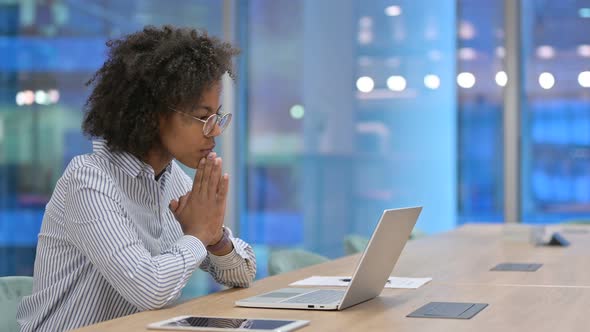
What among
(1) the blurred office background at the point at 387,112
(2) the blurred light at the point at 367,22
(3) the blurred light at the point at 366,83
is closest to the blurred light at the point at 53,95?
(1) the blurred office background at the point at 387,112

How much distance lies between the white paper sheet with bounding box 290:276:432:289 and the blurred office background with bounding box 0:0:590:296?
3851 millimetres

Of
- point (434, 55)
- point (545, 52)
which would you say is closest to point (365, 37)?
point (434, 55)

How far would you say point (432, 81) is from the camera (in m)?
6.96

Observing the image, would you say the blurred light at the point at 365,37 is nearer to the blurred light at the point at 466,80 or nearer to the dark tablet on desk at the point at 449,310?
the blurred light at the point at 466,80

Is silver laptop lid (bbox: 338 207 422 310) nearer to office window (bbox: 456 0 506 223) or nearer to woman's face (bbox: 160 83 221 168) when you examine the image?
woman's face (bbox: 160 83 221 168)

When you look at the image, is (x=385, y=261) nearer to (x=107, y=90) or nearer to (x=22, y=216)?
(x=107, y=90)

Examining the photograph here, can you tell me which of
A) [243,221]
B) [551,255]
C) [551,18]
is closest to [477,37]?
[551,18]

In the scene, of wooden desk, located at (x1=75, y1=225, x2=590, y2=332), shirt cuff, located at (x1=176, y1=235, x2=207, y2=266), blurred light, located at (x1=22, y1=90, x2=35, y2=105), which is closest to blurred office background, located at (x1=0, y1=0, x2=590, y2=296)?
blurred light, located at (x1=22, y1=90, x2=35, y2=105)

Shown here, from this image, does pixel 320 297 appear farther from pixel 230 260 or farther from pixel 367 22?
pixel 367 22

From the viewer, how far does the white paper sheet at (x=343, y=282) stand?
2607mm

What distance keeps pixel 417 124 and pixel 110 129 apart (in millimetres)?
4863

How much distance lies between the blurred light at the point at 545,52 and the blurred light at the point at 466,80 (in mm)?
519

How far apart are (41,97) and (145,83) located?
3692 millimetres

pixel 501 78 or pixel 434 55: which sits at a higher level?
pixel 434 55
